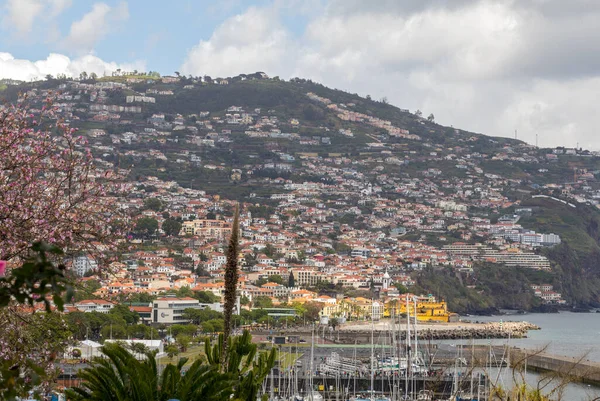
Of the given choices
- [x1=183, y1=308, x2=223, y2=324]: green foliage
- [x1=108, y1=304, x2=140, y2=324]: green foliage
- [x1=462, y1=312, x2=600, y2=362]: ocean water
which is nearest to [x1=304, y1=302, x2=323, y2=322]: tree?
[x1=462, y1=312, x2=600, y2=362]: ocean water

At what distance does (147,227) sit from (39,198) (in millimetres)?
93112

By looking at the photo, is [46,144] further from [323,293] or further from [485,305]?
[485,305]

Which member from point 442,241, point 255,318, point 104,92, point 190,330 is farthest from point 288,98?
point 190,330

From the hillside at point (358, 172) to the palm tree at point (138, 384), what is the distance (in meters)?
90.9

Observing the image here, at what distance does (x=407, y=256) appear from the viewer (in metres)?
115

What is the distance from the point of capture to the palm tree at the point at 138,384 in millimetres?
9625

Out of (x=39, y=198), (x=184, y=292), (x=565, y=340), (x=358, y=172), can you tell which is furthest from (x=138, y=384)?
(x=358, y=172)

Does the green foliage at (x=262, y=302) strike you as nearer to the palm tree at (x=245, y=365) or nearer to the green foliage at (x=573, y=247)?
the green foliage at (x=573, y=247)

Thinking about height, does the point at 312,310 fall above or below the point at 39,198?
below

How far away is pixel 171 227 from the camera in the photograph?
104 metres

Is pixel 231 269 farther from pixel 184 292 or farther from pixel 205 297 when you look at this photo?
pixel 184 292

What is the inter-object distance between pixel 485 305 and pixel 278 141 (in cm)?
6499

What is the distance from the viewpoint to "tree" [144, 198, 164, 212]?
115 m

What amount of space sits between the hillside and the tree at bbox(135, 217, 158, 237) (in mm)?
10491
